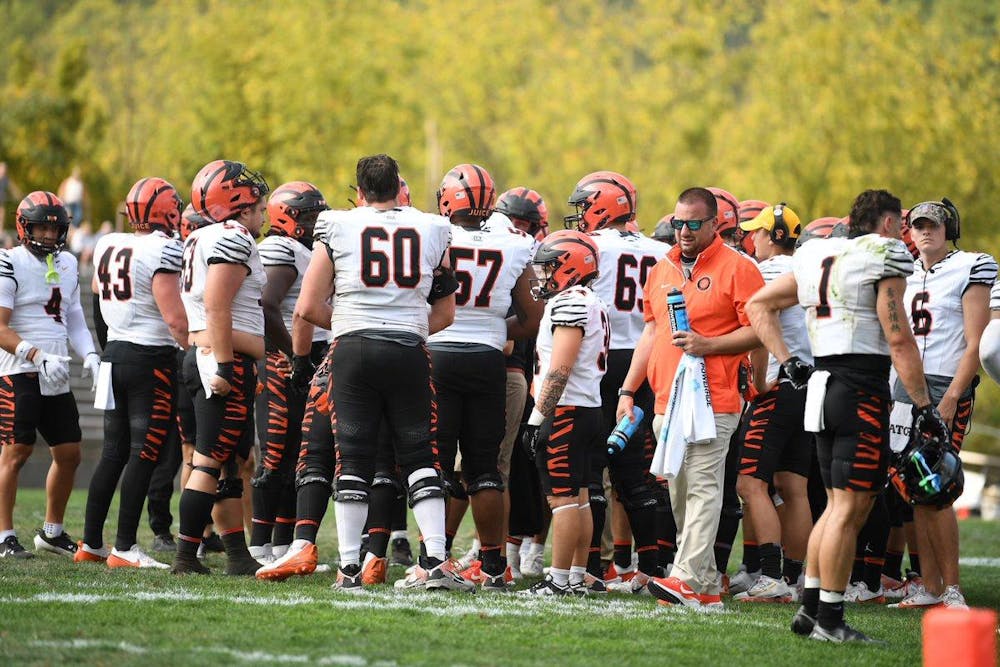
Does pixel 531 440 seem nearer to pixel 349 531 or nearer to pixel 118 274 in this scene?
pixel 349 531

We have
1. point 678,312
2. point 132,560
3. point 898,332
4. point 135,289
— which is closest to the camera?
point 898,332

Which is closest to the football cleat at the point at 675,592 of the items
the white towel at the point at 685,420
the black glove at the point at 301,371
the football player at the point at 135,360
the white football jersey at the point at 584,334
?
the white towel at the point at 685,420

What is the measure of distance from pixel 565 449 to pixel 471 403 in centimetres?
72

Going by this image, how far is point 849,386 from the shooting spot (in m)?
6.79

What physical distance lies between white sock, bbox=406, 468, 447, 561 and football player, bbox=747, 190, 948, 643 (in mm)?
1961

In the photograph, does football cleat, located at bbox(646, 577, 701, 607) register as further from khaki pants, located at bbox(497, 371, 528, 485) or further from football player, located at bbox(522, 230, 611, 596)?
khaki pants, located at bbox(497, 371, 528, 485)

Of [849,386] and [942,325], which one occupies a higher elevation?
[942,325]

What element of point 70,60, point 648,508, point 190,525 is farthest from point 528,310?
point 70,60

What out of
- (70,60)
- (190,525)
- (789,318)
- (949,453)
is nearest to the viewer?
(949,453)

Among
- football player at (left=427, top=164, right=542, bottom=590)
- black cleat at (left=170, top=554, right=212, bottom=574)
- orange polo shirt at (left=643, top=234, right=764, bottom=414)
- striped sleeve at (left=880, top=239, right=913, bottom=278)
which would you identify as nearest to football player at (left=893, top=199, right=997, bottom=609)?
orange polo shirt at (left=643, top=234, right=764, bottom=414)

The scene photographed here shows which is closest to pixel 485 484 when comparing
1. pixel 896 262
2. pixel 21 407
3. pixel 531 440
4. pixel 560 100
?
pixel 531 440

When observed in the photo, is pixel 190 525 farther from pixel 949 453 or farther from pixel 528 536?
pixel 949 453

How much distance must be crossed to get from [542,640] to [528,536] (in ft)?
12.4

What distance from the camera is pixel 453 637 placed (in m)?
6.23
